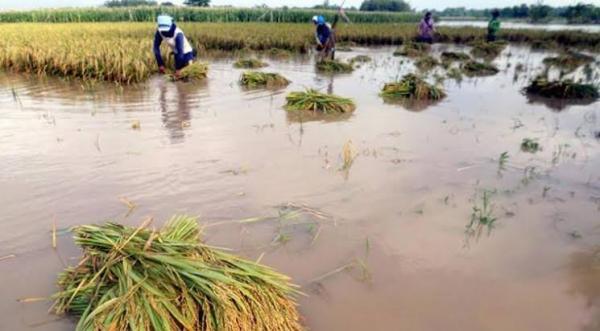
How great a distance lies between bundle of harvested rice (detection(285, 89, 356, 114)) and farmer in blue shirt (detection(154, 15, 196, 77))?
3137mm

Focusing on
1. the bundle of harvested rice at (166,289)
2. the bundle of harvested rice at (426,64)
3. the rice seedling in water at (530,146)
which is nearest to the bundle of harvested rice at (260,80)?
the rice seedling in water at (530,146)

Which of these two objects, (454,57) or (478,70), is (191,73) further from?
(454,57)

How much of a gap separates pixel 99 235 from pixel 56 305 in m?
0.39

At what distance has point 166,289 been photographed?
1.84 m

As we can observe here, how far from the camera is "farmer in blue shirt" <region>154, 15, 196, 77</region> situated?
25.3ft

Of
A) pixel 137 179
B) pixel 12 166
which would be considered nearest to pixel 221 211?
pixel 137 179

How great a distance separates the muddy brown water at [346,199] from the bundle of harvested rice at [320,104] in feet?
0.71

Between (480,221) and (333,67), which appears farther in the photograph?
(333,67)

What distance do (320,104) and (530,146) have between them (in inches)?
114

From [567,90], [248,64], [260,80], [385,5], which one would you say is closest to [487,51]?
[567,90]

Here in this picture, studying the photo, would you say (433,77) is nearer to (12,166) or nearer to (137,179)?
(137,179)

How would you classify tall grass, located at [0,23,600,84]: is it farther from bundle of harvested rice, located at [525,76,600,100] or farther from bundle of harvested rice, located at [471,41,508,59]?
bundle of harvested rice, located at [525,76,600,100]

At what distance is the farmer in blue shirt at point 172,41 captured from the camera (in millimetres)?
7699

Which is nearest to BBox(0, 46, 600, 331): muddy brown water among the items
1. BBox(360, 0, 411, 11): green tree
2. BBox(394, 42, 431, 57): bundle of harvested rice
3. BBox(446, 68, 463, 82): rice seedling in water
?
BBox(446, 68, 463, 82): rice seedling in water
